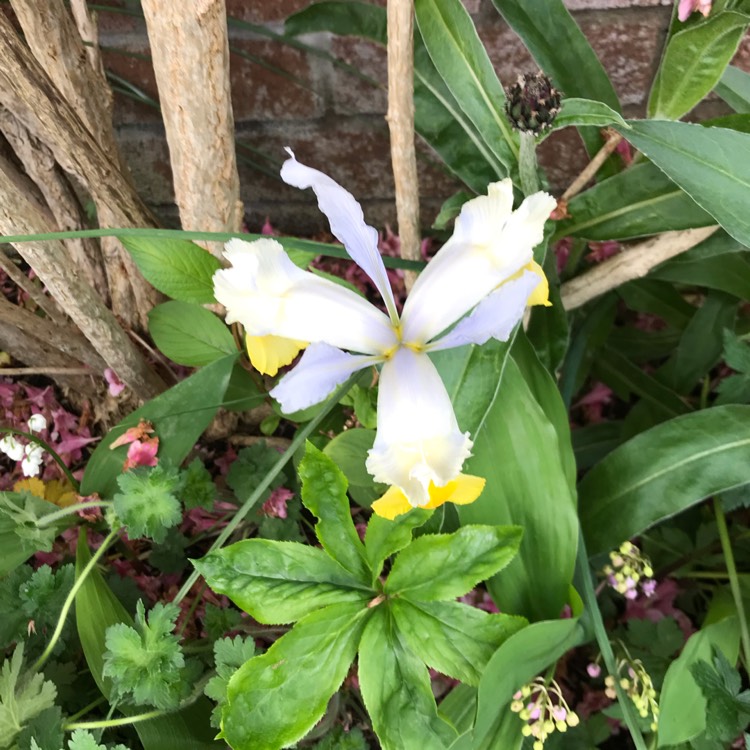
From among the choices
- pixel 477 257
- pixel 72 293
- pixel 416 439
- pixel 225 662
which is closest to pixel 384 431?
pixel 416 439

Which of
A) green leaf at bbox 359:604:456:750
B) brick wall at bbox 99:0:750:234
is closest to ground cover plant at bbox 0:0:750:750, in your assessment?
green leaf at bbox 359:604:456:750

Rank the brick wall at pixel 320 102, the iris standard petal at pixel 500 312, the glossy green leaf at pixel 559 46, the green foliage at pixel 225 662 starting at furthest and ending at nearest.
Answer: the brick wall at pixel 320 102 < the glossy green leaf at pixel 559 46 < the green foliage at pixel 225 662 < the iris standard petal at pixel 500 312

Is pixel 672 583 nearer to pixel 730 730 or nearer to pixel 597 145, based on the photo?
pixel 730 730

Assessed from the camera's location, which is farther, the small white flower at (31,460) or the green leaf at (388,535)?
the small white flower at (31,460)

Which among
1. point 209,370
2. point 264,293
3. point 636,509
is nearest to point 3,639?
point 209,370

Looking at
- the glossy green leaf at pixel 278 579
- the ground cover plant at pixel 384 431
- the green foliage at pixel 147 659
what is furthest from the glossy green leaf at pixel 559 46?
the green foliage at pixel 147 659

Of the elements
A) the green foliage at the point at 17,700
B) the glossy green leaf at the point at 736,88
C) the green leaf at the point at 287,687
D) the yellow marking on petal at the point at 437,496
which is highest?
the glossy green leaf at the point at 736,88

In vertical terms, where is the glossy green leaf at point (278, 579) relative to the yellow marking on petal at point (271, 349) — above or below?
below

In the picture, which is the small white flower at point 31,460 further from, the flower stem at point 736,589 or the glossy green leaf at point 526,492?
the flower stem at point 736,589
